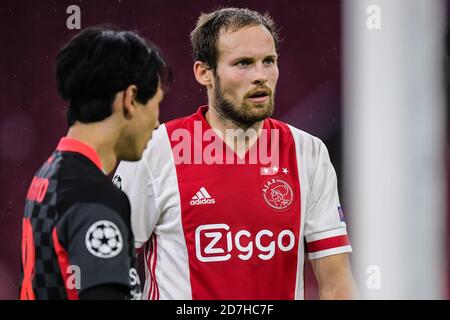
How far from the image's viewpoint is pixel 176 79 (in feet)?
9.99

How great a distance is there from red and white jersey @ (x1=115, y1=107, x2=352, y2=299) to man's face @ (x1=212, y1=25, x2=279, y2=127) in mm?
92

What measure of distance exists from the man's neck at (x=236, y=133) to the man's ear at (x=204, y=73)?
0.26 ft

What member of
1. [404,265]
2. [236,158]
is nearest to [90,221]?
[404,265]

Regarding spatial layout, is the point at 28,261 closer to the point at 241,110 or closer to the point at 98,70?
the point at 98,70

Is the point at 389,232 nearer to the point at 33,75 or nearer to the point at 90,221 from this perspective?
the point at 90,221


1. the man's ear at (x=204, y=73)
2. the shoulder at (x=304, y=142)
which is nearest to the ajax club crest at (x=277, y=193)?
the shoulder at (x=304, y=142)

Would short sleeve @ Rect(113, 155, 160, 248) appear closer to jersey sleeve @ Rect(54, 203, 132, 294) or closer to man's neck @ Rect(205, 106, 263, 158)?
man's neck @ Rect(205, 106, 263, 158)

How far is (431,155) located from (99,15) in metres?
1.38

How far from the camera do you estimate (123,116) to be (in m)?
1.73

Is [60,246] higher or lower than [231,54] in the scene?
lower

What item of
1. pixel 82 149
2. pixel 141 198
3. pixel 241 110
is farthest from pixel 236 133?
pixel 82 149

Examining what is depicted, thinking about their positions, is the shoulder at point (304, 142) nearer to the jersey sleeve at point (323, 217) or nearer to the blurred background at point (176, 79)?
the jersey sleeve at point (323, 217)

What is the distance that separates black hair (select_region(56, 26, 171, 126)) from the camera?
1708 mm

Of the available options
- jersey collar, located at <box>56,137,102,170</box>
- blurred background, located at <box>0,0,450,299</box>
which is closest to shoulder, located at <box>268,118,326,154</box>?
blurred background, located at <box>0,0,450,299</box>
